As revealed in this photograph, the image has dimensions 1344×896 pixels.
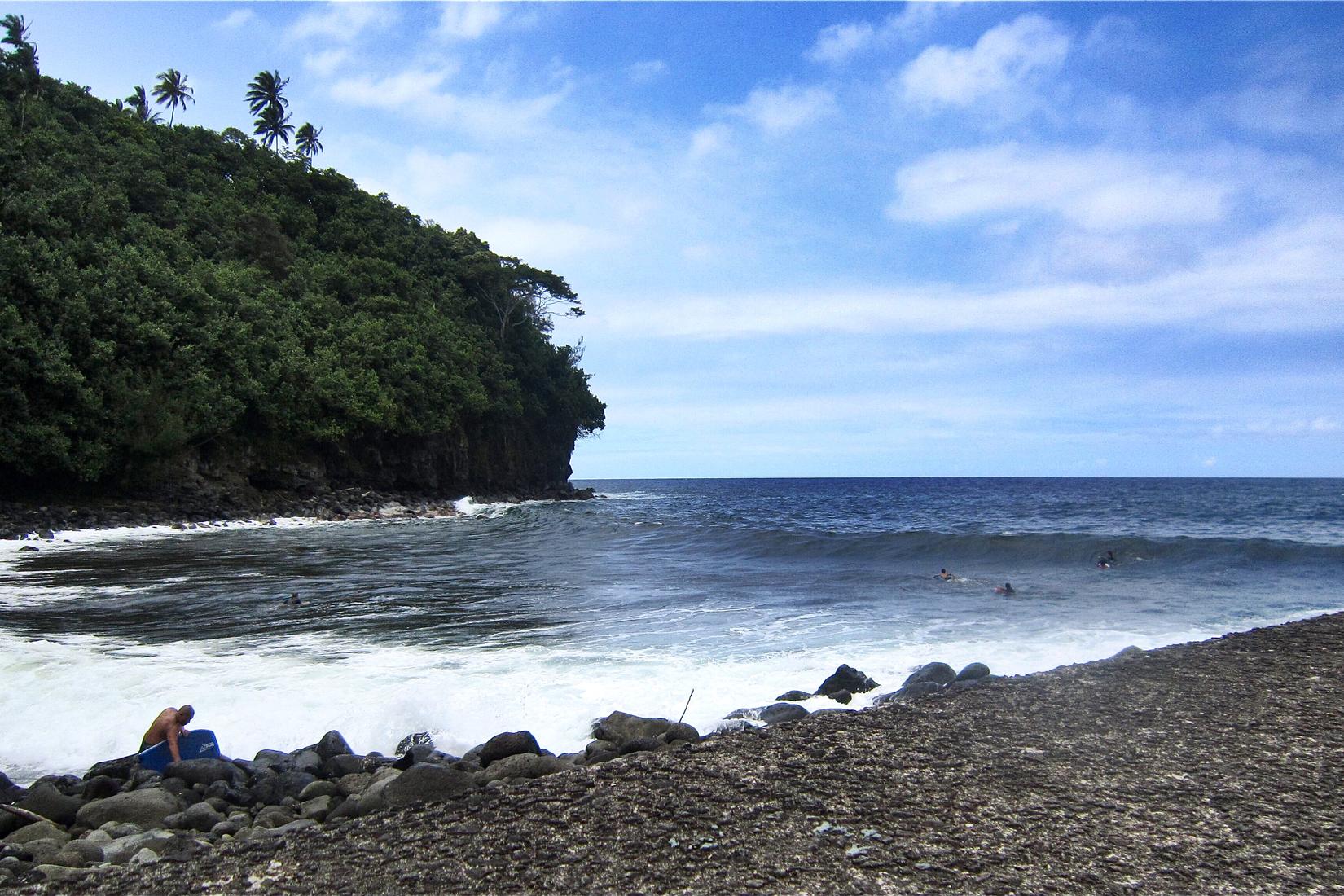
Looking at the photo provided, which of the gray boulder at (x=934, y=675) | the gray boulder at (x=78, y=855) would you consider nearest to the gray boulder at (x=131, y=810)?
the gray boulder at (x=78, y=855)

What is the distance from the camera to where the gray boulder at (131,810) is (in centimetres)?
524

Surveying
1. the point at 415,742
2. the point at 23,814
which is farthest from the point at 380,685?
the point at 23,814

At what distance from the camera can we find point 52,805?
5.39 metres

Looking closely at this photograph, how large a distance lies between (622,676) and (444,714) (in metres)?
2.08

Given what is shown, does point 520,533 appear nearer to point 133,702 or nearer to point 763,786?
point 133,702

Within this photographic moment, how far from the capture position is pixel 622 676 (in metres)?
8.95

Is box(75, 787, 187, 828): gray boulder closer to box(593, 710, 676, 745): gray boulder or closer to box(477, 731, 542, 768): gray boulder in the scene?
box(477, 731, 542, 768): gray boulder

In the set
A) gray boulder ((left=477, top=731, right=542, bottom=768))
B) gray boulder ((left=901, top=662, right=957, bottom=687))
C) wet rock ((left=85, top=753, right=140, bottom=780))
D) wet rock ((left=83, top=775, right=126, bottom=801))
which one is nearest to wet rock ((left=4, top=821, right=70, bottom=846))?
wet rock ((left=83, top=775, right=126, bottom=801))

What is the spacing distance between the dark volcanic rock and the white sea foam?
0.55 feet

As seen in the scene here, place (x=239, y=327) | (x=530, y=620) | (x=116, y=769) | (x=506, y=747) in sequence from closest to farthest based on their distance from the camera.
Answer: (x=506, y=747)
(x=116, y=769)
(x=530, y=620)
(x=239, y=327)

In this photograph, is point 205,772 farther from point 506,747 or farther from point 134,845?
point 506,747

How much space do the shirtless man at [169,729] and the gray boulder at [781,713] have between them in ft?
15.2

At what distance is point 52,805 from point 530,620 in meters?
7.44

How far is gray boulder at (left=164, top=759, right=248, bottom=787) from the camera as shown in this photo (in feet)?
19.7
